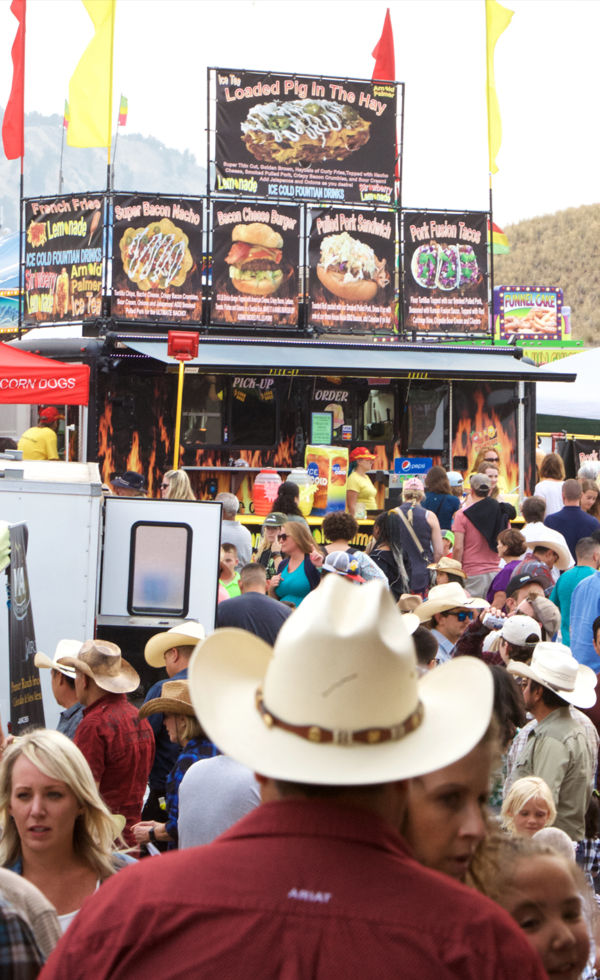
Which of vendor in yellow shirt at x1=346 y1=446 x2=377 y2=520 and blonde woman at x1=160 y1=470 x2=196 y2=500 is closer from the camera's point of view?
blonde woman at x1=160 y1=470 x2=196 y2=500

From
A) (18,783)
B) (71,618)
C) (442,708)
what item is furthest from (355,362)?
(442,708)

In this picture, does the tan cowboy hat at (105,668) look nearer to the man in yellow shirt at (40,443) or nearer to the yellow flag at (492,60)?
the man in yellow shirt at (40,443)

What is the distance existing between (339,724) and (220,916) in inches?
12.8

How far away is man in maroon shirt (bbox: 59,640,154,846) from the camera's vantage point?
212 inches

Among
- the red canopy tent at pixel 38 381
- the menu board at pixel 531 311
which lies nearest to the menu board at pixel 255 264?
the red canopy tent at pixel 38 381

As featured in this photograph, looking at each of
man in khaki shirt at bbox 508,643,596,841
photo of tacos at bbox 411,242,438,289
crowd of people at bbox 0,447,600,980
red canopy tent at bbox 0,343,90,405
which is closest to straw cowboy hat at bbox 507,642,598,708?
man in khaki shirt at bbox 508,643,596,841

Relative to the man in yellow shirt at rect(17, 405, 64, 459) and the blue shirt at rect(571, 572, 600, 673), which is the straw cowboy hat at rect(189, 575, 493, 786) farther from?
the man in yellow shirt at rect(17, 405, 64, 459)

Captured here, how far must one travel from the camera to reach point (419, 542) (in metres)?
11.1

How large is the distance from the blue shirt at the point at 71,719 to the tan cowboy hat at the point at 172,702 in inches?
14.1

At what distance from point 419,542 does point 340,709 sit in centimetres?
924

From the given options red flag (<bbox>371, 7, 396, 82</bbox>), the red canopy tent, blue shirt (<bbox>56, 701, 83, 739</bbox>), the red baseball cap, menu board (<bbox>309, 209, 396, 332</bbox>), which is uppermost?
red flag (<bbox>371, 7, 396, 82</bbox>)

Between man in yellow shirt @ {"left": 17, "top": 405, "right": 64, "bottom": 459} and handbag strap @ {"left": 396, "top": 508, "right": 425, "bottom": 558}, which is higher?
man in yellow shirt @ {"left": 17, "top": 405, "right": 64, "bottom": 459}

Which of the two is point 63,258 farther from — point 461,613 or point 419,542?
point 461,613

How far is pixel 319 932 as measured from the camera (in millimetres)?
1743
